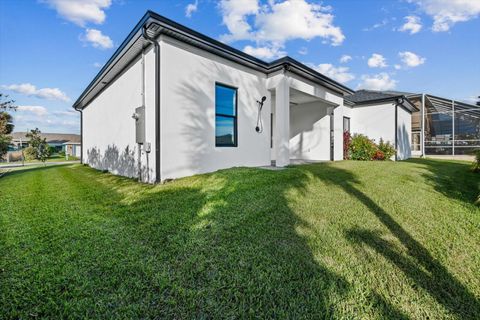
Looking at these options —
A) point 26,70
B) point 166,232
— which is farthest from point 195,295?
point 26,70

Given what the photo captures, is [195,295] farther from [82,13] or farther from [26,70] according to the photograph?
[26,70]

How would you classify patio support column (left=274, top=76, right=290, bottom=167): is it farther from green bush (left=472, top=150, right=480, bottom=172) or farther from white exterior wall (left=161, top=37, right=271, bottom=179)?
green bush (left=472, top=150, right=480, bottom=172)

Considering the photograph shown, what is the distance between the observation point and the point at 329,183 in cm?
532

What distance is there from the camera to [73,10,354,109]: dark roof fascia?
16.8 ft

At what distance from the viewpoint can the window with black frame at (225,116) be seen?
6.70 m

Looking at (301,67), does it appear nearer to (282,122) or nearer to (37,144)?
(282,122)

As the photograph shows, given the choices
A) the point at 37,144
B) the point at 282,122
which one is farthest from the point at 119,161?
the point at 37,144

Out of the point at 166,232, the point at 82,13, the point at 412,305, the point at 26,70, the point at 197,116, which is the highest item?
the point at 82,13

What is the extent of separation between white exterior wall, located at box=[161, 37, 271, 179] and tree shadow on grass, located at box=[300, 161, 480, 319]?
415cm

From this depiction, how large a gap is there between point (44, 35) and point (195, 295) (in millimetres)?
11483

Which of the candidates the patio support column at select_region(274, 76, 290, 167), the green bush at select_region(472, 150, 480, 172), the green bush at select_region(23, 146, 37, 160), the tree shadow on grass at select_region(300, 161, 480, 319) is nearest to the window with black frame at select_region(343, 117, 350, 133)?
the green bush at select_region(472, 150, 480, 172)

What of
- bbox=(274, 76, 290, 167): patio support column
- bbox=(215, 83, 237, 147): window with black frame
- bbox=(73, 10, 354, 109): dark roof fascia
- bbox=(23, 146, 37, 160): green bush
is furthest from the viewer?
bbox=(23, 146, 37, 160): green bush

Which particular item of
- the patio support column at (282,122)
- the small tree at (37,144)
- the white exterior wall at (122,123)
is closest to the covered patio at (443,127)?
the patio support column at (282,122)

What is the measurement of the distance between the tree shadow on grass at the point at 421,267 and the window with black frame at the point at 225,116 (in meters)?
4.32
